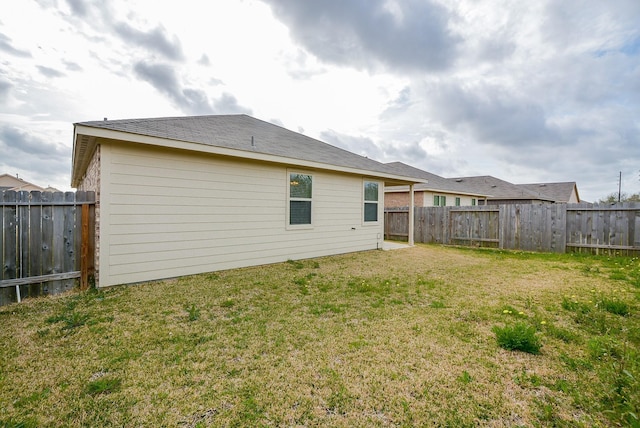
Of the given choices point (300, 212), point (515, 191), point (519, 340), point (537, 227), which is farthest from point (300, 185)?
point (515, 191)

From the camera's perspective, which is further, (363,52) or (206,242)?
(363,52)

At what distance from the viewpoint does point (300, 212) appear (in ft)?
25.7

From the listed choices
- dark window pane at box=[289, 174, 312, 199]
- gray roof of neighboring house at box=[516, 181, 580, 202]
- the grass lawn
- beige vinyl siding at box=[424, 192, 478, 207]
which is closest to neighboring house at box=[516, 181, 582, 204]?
gray roof of neighboring house at box=[516, 181, 580, 202]

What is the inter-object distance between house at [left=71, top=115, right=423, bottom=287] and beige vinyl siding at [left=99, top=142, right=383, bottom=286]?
0.7 inches

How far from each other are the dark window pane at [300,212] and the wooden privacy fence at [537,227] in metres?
7.36

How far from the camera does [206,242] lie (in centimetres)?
611

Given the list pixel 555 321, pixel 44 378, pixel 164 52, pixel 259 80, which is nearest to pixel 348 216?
pixel 555 321

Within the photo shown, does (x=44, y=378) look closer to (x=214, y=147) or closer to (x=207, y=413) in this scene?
(x=207, y=413)

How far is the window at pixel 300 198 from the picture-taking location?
7.62 m

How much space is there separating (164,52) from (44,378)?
10908mm

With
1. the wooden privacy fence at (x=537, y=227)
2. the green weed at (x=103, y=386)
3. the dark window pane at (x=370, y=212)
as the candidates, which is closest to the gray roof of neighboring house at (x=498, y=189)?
the wooden privacy fence at (x=537, y=227)

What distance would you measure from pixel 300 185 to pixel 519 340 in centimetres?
604

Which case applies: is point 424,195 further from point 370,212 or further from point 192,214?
point 192,214

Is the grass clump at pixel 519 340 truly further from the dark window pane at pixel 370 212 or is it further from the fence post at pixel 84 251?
the dark window pane at pixel 370 212
